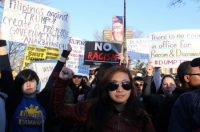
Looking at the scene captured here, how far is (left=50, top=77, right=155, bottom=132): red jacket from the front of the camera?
Answer: 150 cm

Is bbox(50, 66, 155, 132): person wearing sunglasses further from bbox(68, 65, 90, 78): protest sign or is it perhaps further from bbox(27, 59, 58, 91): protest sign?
bbox(68, 65, 90, 78): protest sign

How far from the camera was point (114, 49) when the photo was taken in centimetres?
624

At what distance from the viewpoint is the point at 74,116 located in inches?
62.4

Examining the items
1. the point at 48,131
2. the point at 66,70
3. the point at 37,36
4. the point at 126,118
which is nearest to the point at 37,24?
the point at 37,36

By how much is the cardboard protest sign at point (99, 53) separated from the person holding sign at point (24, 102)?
3.65 meters

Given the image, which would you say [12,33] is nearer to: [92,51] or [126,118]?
[92,51]

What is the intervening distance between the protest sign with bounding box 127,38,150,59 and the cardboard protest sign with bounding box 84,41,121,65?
51.3 inches

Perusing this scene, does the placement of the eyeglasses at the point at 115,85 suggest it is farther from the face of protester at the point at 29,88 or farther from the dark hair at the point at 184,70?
the face of protester at the point at 29,88

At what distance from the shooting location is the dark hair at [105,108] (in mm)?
1552

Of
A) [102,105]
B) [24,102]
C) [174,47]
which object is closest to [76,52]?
[174,47]

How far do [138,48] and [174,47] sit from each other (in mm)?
1929

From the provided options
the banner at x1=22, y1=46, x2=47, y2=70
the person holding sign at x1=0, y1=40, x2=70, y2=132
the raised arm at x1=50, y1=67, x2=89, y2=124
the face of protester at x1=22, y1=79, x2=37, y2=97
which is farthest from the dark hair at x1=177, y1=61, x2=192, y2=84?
the banner at x1=22, y1=46, x2=47, y2=70

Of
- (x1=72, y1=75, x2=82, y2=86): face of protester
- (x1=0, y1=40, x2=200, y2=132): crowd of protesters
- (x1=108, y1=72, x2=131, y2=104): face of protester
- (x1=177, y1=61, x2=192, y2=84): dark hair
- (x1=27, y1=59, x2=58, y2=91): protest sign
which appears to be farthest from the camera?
(x1=72, y1=75, x2=82, y2=86): face of protester

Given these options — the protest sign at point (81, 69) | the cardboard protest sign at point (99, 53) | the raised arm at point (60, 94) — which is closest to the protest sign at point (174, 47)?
the cardboard protest sign at point (99, 53)
